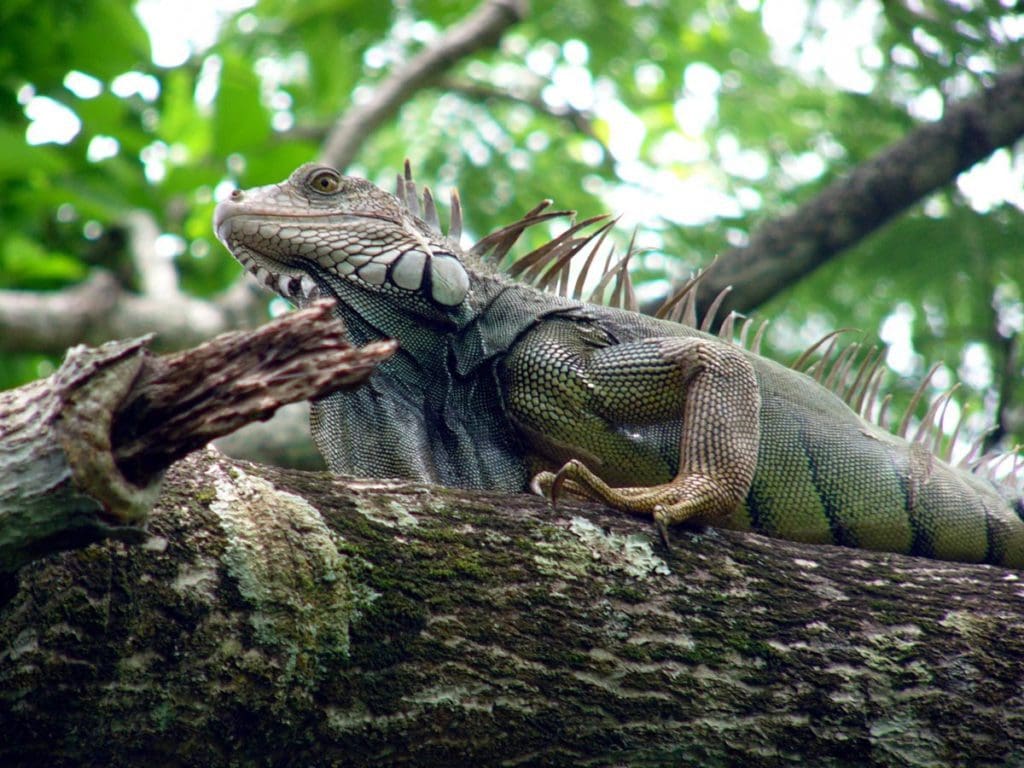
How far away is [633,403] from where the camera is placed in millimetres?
4281

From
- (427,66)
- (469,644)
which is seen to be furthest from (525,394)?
(427,66)

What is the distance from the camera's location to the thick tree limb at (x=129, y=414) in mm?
2197

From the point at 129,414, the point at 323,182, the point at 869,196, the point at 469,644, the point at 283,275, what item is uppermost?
the point at 869,196

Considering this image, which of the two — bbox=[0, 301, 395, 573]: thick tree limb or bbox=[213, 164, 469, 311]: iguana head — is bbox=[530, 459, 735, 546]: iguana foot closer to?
bbox=[213, 164, 469, 311]: iguana head

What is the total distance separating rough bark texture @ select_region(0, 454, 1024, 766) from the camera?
8.28ft

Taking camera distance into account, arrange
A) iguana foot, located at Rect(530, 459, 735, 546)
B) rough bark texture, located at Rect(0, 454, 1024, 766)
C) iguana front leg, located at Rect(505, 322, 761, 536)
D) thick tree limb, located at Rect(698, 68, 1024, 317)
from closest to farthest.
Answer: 1. rough bark texture, located at Rect(0, 454, 1024, 766)
2. iguana foot, located at Rect(530, 459, 735, 546)
3. iguana front leg, located at Rect(505, 322, 761, 536)
4. thick tree limb, located at Rect(698, 68, 1024, 317)

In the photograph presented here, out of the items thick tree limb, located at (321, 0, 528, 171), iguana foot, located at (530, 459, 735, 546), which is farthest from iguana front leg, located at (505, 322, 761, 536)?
thick tree limb, located at (321, 0, 528, 171)

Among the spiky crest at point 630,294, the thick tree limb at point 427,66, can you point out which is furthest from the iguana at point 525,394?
the thick tree limb at point 427,66

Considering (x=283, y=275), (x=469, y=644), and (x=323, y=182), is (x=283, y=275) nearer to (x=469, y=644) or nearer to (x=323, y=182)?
(x=323, y=182)

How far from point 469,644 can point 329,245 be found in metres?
Result: 2.01

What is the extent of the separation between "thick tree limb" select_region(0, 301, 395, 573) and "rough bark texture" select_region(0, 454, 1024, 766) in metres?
0.38

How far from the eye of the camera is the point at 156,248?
827cm

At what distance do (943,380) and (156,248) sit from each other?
5.90m

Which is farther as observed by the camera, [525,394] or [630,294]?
[630,294]
